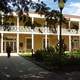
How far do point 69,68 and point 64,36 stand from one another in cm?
3741

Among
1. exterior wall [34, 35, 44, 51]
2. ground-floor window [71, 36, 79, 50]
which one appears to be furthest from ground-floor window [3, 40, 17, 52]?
ground-floor window [71, 36, 79, 50]

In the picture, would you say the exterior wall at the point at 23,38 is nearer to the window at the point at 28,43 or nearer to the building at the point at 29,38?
the building at the point at 29,38

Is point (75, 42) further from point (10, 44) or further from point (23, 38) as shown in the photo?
point (10, 44)

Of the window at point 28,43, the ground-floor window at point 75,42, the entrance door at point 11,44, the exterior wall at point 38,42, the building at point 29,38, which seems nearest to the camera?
the building at point 29,38

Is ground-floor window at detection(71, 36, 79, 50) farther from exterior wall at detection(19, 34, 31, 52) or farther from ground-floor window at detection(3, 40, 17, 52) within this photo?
ground-floor window at detection(3, 40, 17, 52)

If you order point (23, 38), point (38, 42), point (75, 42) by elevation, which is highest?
point (23, 38)

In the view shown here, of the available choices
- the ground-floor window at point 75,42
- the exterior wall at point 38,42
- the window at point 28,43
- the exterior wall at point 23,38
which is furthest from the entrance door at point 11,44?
the ground-floor window at point 75,42

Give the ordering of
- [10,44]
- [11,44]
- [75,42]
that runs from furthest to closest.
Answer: [75,42] → [11,44] → [10,44]

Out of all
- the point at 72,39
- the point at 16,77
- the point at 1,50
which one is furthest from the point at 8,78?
the point at 72,39

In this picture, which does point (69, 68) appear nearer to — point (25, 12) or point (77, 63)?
point (77, 63)

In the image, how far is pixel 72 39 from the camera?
5884cm

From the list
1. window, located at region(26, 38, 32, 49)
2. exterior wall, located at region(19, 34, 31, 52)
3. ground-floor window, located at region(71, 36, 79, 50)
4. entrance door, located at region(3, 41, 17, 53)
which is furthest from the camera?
ground-floor window, located at region(71, 36, 79, 50)

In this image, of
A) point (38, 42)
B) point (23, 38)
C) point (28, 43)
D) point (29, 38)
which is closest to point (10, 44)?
point (23, 38)

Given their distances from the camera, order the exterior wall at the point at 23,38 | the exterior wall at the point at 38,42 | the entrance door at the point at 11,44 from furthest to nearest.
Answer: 1. the exterior wall at the point at 38,42
2. the exterior wall at the point at 23,38
3. the entrance door at the point at 11,44
